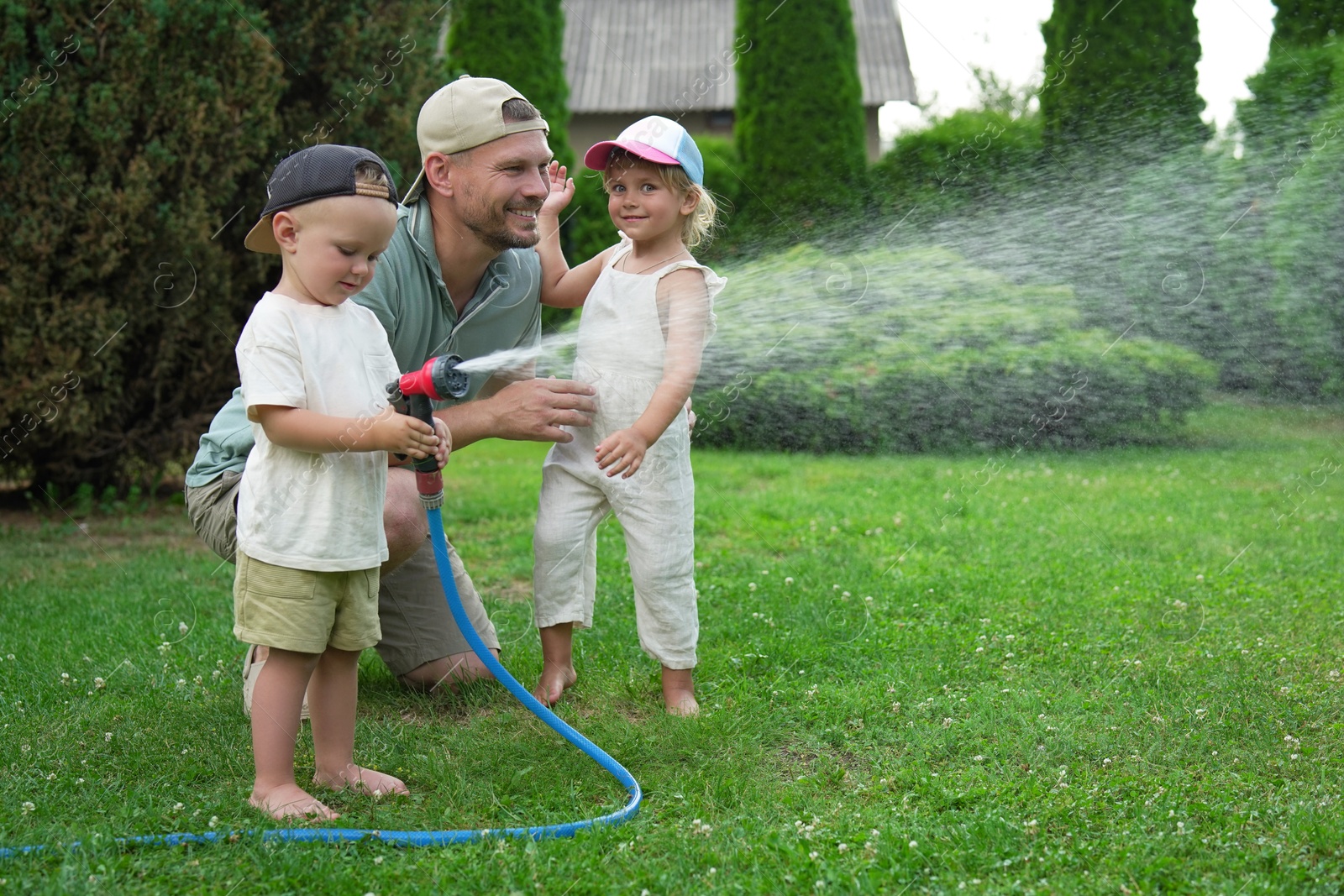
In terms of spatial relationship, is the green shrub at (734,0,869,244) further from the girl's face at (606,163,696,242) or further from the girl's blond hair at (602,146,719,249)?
the girl's face at (606,163,696,242)

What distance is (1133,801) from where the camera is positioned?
2736mm

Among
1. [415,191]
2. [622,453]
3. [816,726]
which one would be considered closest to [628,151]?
[415,191]

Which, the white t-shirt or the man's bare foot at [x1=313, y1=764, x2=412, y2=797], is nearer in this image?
the white t-shirt

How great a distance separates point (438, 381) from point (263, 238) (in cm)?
67

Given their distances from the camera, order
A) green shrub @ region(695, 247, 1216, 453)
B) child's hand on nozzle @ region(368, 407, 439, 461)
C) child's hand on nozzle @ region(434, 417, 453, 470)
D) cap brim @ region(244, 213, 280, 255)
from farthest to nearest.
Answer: green shrub @ region(695, 247, 1216, 453) < cap brim @ region(244, 213, 280, 255) < child's hand on nozzle @ region(434, 417, 453, 470) < child's hand on nozzle @ region(368, 407, 439, 461)

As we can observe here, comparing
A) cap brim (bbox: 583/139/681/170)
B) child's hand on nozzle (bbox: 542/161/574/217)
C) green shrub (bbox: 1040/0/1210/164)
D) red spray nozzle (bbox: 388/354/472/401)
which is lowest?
red spray nozzle (bbox: 388/354/472/401)

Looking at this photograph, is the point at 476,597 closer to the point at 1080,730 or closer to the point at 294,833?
the point at 294,833

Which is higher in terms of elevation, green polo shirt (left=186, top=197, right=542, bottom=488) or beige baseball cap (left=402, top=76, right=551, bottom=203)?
beige baseball cap (left=402, top=76, right=551, bottom=203)

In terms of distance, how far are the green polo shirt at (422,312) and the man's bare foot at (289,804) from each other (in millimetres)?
1052

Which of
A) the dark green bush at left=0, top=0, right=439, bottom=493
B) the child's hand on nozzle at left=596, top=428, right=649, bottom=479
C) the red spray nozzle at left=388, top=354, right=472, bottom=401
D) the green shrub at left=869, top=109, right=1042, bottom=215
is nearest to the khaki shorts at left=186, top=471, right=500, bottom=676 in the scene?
the child's hand on nozzle at left=596, top=428, right=649, bottom=479

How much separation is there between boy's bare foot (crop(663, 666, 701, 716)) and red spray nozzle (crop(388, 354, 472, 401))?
1196mm

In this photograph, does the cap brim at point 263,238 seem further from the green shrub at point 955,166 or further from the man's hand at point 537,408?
the green shrub at point 955,166

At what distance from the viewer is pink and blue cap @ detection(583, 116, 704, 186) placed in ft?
10.9

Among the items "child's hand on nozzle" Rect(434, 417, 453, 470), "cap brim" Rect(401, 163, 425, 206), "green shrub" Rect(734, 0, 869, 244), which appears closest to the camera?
"child's hand on nozzle" Rect(434, 417, 453, 470)
